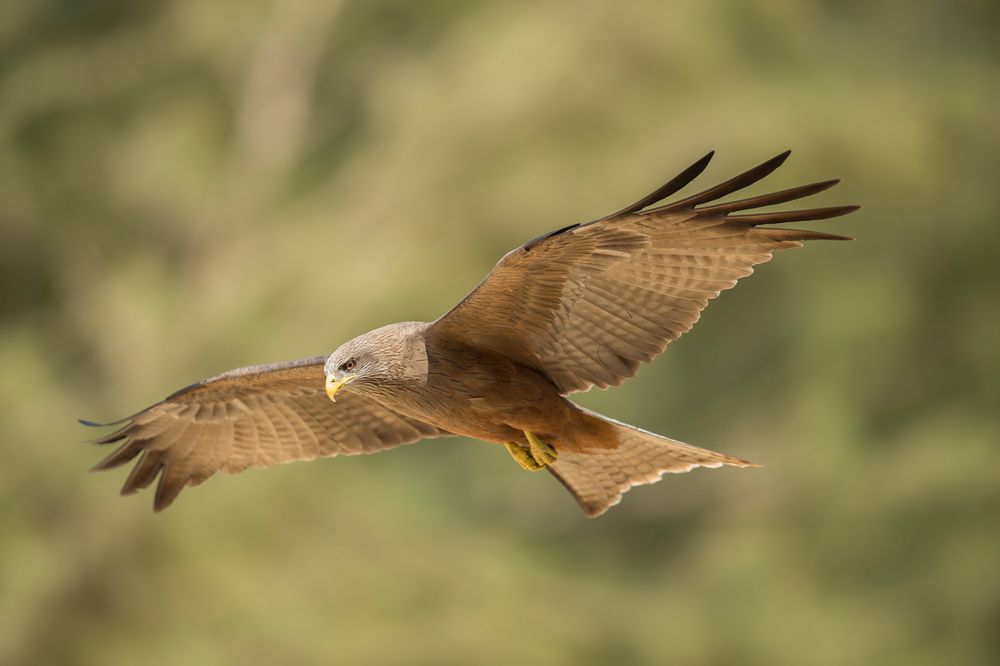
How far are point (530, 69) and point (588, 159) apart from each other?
1374 millimetres

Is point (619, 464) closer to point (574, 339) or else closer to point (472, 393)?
point (574, 339)

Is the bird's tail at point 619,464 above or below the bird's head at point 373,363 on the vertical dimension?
below

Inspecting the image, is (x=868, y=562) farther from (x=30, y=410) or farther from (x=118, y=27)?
(x=118, y=27)

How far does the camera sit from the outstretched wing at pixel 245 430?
6.39 meters

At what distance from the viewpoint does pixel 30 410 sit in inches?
612

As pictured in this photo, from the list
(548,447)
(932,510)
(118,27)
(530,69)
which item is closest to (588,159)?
(530,69)

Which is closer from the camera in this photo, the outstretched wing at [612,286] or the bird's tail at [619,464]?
the outstretched wing at [612,286]

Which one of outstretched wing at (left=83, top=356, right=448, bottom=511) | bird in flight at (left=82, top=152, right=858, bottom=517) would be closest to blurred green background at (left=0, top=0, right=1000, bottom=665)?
outstretched wing at (left=83, top=356, right=448, bottom=511)

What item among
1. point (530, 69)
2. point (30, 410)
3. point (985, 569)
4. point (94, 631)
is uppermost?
point (530, 69)

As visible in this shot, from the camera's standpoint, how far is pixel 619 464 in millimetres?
5809

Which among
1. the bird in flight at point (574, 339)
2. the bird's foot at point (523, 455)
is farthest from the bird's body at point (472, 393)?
the bird's foot at point (523, 455)

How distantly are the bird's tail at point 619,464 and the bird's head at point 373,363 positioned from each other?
81cm

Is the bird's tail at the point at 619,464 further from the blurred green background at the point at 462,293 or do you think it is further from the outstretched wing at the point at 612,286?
the blurred green background at the point at 462,293

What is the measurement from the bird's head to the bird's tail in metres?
0.81
